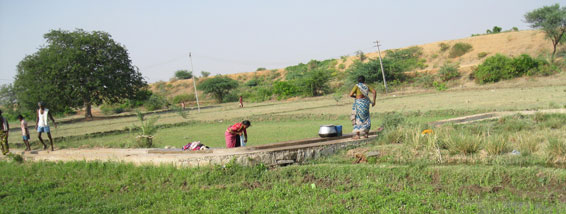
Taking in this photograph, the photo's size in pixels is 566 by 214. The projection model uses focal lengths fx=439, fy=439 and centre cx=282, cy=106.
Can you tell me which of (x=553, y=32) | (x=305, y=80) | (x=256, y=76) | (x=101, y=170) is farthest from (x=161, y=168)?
(x=256, y=76)

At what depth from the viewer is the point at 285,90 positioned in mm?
49000

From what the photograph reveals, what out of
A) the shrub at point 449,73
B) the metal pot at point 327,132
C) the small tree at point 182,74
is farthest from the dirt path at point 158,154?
the small tree at point 182,74

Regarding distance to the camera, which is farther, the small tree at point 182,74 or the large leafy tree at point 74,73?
the small tree at point 182,74

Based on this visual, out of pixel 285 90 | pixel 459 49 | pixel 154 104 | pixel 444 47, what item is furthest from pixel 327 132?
pixel 444 47

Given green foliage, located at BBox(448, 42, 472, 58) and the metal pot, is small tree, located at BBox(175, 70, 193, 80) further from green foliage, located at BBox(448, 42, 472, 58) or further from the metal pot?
the metal pot

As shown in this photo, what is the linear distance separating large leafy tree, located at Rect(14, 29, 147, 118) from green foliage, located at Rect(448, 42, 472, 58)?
1479 inches

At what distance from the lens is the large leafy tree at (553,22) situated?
41031 millimetres

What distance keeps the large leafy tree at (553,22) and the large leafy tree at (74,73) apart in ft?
133

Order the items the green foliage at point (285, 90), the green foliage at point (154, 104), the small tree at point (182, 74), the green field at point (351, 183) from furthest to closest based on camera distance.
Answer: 1. the small tree at point (182, 74)
2. the green foliage at point (154, 104)
3. the green foliage at point (285, 90)
4. the green field at point (351, 183)

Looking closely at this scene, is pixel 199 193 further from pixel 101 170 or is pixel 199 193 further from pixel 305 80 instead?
pixel 305 80

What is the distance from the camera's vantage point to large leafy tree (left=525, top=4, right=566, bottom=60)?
4103cm

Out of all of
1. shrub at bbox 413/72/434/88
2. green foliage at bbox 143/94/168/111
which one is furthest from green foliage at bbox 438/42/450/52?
green foliage at bbox 143/94/168/111

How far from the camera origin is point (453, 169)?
6.50m

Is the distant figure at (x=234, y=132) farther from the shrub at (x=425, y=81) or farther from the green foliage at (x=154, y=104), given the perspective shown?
the green foliage at (x=154, y=104)
